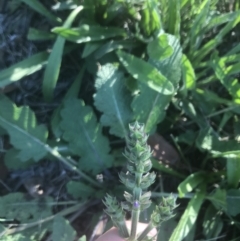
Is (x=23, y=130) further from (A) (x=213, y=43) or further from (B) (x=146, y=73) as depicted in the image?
(A) (x=213, y=43)

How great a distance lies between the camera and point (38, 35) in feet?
4.68

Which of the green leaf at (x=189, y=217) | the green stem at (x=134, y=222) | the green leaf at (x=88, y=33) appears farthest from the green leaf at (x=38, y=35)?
the green stem at (x=134, y=222)

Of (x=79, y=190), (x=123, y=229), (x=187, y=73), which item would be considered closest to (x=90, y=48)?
(x=187, y=73)

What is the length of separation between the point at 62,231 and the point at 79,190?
Answer: 6.2 inches

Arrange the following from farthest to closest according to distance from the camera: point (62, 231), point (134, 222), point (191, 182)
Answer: point (191, 182), point (62, 231), point (134, 222)

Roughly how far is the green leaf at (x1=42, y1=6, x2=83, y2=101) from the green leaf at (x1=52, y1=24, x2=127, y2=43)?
0.08ft

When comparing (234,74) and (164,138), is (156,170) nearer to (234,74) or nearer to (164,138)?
(164,138)

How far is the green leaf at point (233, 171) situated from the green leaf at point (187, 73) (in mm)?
238

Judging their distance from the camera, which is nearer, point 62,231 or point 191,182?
point 62,231

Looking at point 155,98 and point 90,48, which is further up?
point 90,48

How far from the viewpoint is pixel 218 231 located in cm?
137

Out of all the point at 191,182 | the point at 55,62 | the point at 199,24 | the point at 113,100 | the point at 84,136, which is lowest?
the point at 191,182

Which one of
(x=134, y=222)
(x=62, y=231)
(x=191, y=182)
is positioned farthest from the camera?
(x=191, y=182)

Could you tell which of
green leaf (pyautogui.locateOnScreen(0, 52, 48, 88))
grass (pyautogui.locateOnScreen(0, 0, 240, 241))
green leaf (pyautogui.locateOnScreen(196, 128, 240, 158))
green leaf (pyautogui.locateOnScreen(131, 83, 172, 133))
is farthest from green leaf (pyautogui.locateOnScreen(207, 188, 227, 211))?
green leaf (pyautogui.locateOnScreen(0, 52, 48, 88))
